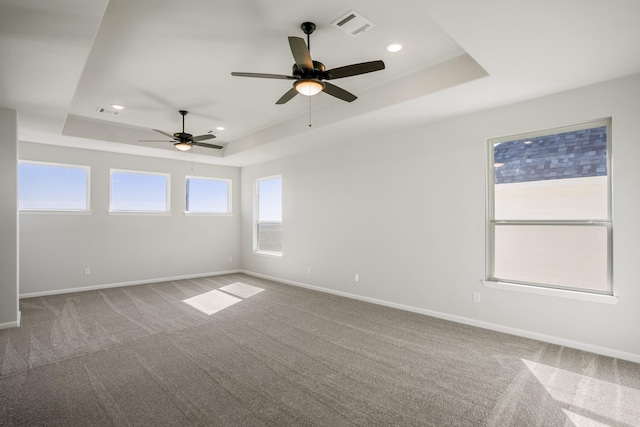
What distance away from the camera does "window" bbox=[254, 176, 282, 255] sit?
711 centimetres

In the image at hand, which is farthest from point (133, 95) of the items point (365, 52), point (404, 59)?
point (404, 59)

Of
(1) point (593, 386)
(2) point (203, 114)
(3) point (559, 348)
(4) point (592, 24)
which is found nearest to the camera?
(4) point (592, 24)

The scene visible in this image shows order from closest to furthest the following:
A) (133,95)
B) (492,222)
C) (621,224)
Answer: (621,224), (492,222), (133,95)

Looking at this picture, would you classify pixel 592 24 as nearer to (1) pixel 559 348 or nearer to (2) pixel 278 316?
(1) pixel 559 348

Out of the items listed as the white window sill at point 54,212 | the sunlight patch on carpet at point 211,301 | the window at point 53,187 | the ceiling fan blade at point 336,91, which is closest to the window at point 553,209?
the ceiling fan blade at point 336,91

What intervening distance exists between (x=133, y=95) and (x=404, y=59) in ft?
11.4

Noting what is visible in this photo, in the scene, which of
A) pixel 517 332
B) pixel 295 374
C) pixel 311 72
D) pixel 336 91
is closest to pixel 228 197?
pixel 336 91

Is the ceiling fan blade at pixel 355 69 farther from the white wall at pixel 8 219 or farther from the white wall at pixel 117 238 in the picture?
the white wall at pixel 117 238

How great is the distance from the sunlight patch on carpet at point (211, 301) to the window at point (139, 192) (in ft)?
8.27

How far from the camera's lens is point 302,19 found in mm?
2629

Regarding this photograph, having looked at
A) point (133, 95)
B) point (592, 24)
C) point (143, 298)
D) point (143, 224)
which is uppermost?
point (133, 95)

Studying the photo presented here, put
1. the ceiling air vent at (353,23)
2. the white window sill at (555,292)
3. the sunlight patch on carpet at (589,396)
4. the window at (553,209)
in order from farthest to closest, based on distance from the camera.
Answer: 1. the window at (553,209)
2. the white window sill at (555,292)
3. the ceiling air vent at (353,23)
4. the sunlight patch on carpet at (589,396)

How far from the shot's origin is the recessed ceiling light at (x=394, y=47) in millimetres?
3028

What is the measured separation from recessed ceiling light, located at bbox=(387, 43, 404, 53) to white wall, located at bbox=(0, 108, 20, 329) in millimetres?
4561
